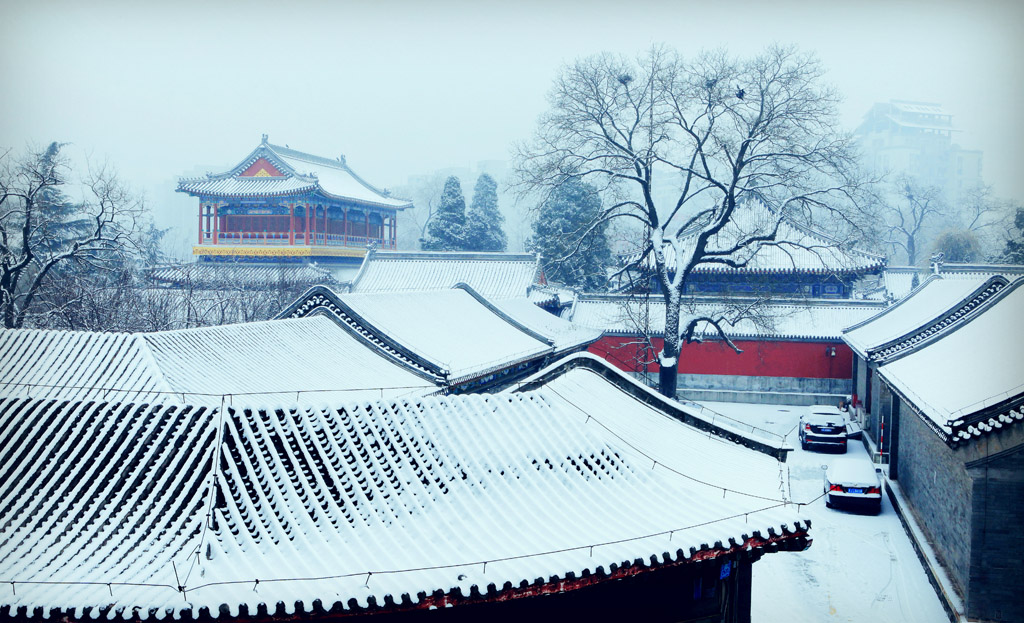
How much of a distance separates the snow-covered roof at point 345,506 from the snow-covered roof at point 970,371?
12.2ft

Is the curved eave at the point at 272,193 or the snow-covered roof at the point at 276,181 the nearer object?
the curved eave at the point at 272,193

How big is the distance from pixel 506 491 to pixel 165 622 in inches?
97.3

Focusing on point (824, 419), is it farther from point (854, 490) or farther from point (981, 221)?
point (981, 221)

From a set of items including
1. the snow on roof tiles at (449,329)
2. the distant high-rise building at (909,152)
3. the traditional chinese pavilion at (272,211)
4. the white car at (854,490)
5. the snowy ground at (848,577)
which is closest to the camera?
the snowy ground at (848,577)

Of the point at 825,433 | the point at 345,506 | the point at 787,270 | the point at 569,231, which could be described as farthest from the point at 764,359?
the point at 345,506

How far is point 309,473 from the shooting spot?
5543mm

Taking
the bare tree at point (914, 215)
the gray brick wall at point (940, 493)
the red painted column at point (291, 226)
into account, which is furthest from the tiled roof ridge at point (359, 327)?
the bare tree at point (914, 215)

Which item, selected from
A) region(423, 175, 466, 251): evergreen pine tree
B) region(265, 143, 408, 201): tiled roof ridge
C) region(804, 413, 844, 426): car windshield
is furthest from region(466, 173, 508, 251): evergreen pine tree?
region(804, 413, 844, 426): car windshield

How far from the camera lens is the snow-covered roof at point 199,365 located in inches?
337

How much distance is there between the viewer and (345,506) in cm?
527

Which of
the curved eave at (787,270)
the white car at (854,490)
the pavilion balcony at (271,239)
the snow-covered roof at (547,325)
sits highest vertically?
the pavilion balcony at (271,239)

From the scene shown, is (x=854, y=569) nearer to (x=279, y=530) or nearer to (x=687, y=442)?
(x=687, y=442)

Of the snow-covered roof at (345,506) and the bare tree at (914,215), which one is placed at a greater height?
the bare tree at (914,215)

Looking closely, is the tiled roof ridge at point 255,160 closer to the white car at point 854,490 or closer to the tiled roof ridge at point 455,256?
the tiled roof ridge at point 455,256
